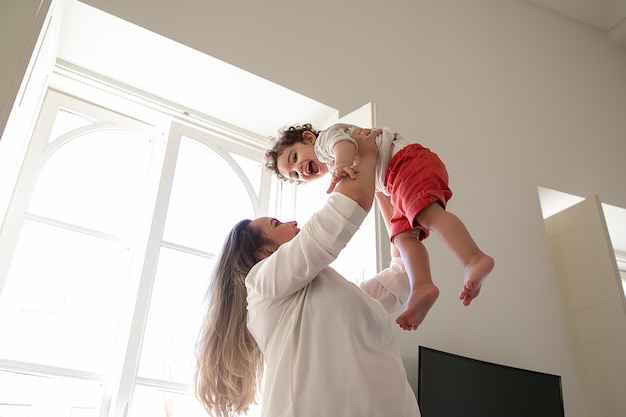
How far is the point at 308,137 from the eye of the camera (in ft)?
6.47

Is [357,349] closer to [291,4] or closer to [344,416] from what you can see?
[344,416]

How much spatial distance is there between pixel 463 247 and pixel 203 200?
4.76 ft

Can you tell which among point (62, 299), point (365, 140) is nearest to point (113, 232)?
point (62, 299)

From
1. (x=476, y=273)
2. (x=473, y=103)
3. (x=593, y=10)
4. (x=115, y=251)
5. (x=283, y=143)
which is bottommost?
(x=476, y=273)

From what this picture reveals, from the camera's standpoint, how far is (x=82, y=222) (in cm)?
222

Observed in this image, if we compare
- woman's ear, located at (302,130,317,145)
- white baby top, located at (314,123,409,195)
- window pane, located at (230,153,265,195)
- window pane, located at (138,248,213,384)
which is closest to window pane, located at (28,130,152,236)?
window pane, located at (138,248,213,384)

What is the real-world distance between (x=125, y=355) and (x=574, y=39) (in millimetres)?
3444

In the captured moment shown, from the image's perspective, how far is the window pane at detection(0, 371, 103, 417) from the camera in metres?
1.83

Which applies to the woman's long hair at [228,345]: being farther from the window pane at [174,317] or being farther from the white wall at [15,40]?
the white wall at [15,40]

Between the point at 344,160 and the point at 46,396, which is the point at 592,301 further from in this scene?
the point at 46,396

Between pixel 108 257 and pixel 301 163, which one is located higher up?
pixel 301 163

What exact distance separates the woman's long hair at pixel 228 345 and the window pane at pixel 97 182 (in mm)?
941

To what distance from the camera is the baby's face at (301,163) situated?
6.26 feet

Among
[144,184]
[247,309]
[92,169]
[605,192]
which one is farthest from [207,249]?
[605,192]
